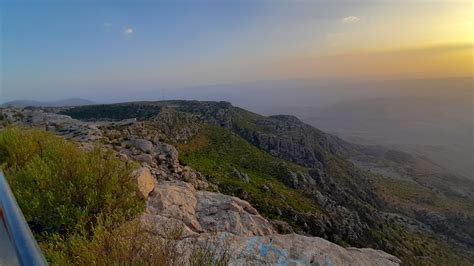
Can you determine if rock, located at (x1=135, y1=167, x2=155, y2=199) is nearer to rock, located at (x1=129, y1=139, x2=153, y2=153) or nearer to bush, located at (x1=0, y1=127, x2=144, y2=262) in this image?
bush, located at (x1=0, y1=127, x2=144, y2=262)

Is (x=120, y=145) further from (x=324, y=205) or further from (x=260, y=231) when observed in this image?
(x=324, y=205)

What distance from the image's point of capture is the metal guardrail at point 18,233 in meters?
2.40

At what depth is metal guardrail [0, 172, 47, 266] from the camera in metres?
2.40

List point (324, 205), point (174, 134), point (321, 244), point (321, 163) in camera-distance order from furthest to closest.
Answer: point (321, 163), point (174, 134), point (324, 205), point (321, 244)

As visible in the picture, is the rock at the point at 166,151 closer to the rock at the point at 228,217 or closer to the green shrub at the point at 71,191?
the rock at the point at 228,217

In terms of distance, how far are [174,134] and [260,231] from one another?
36391mm

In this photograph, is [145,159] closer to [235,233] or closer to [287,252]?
[235,233]

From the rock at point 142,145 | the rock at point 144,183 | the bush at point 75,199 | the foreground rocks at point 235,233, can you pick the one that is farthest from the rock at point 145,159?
the bush at point 75,199

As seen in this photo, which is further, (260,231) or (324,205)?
(324,205)

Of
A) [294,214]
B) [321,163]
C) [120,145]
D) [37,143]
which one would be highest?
[37,143]

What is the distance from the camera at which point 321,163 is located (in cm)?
8431

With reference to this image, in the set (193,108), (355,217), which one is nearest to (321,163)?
(193,108)

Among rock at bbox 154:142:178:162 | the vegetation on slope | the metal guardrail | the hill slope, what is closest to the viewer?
the metal guardrail

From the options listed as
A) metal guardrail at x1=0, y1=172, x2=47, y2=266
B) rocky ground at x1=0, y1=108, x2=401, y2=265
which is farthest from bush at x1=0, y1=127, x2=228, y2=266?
metal guardrail at x1=0, y1=172, x2=47, y2=266
